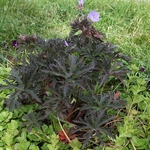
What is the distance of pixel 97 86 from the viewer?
187 cm

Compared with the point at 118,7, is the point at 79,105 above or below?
below

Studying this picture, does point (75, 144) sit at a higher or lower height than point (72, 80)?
lower

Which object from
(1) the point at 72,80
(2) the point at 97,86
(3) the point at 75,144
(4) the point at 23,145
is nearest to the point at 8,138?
(4) the point at 23,145

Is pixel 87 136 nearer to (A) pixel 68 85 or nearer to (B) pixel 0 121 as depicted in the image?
(A) pixel 68 85

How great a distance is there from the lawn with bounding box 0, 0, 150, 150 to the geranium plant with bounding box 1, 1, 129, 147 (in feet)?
0.19

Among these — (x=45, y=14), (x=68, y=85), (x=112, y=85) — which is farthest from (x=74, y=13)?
(x=68, y=85)

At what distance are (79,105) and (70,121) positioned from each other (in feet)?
0.32

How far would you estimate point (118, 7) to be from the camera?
3.90 meters

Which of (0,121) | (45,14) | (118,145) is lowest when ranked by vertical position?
(118,145)

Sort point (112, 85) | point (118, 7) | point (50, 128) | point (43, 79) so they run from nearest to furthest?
point (43, 79)
point (50, 128)
point (112, 85)
point (118, 7)

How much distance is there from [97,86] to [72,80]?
1.27 ft

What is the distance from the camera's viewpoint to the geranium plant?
5.03 feet

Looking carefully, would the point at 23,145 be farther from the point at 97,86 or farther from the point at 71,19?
the point at 71,19

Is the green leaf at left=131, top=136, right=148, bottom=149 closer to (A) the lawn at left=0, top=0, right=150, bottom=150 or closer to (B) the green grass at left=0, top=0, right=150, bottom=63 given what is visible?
(A) the lawn at left=0, top=0, right=150, bottom=150
